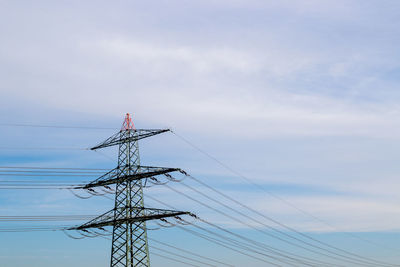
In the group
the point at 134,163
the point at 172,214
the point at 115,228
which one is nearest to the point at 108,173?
the point at 134,163

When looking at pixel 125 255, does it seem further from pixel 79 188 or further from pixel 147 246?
pixel 79 188

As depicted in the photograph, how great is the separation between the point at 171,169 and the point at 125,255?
964 cm

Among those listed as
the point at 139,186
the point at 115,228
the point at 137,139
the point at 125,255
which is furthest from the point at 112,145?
the point at 125,255

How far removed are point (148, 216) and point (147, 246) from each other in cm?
299

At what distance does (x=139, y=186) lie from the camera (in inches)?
1893

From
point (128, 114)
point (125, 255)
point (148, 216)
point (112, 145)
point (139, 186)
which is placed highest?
point (128, 114)

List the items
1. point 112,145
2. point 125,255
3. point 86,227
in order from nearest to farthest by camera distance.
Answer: point 125,255, point 86,227, point 112,145

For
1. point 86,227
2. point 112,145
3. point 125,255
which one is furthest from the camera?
point 112,145

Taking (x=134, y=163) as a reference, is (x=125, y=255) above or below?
below

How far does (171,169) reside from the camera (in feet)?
150

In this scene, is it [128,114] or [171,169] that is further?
[128,114]

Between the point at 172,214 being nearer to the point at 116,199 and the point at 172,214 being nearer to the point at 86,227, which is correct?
the point at 116,199

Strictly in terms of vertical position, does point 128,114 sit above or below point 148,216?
above

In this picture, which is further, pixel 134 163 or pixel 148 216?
pixel 134 163
